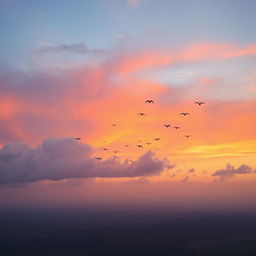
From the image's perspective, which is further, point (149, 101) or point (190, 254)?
point (190, 254)

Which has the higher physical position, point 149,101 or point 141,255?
point 149,101

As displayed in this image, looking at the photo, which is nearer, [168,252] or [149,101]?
[149,101]

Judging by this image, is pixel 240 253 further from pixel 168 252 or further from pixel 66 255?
pixel 66 255

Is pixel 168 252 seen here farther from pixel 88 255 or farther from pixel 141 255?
pixel 88 255

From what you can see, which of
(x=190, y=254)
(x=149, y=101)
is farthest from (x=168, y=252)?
(x=149, y=101)

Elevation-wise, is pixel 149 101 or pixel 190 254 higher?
pixel 149 101

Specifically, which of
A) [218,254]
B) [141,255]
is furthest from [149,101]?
[218,254]

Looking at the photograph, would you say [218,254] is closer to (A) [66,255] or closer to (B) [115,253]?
(B) [115,253]
